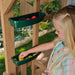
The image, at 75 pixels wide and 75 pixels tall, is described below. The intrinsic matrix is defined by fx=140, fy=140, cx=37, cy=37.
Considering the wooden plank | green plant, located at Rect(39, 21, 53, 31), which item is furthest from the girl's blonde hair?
green plant, located at Rect(39, 21, 53, 31)

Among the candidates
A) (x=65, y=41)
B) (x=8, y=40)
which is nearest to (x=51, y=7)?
(x=8, y=40)

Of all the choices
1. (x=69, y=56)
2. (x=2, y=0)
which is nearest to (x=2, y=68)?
(x=2, y=0)

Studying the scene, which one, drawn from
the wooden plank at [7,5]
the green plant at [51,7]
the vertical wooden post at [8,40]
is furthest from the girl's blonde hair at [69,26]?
the green plant at [51,7]

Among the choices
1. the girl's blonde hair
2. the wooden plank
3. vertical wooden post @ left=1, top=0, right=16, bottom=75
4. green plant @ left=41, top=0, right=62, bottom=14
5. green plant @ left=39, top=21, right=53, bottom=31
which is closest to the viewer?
the girl's blonde hair

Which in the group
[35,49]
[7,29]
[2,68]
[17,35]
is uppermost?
[7,29]

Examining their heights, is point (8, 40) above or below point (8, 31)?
below

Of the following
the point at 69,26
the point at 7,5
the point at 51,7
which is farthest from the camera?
the point at 51,7

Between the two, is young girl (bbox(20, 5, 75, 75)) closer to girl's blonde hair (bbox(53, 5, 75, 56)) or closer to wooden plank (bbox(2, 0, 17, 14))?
girl's blonde hair (bbox(53, 5, 75, 56))

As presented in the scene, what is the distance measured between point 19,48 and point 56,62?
2433mm

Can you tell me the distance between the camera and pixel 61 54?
134 centimetres

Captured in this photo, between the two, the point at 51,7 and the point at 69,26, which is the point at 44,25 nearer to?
the point at 51,7

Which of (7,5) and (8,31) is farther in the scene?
(8,31)

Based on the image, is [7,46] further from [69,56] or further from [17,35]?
[17,35]

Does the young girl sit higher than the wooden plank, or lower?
lower
